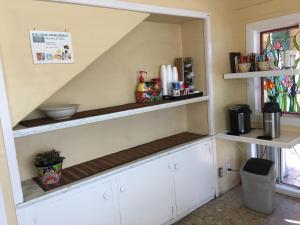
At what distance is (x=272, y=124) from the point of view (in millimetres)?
2504

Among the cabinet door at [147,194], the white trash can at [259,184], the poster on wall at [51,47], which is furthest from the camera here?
the white trash can at [259,184]

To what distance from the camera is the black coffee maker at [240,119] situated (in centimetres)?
276

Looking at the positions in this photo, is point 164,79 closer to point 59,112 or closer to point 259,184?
point 59,112

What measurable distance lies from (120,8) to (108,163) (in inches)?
48.1

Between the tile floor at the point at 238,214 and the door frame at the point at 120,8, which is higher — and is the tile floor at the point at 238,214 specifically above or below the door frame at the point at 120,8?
below

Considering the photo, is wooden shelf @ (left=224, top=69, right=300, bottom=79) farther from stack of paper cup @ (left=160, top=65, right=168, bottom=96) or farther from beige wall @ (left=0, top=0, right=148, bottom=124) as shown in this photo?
beige wall @ (left=0, top=0, right=148, bottom=124)

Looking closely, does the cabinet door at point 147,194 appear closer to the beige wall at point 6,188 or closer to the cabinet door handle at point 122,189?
the cabinet door handle at point 122,189

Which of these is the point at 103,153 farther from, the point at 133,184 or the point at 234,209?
the point at 234,209

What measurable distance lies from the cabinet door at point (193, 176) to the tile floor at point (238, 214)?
101 mm

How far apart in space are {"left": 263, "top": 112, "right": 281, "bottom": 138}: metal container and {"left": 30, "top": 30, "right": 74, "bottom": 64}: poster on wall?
73.8 inches

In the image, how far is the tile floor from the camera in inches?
95.5

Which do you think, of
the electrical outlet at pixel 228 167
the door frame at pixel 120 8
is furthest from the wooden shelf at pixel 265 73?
the electrical outlet at pixel 228 167

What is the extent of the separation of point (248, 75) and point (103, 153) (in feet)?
5.35

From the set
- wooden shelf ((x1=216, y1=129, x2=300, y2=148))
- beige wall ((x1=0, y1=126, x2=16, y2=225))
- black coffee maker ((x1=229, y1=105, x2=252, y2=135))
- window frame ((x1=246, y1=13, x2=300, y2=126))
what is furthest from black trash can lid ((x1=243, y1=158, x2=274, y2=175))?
beige wall ((x1=0, y1=126, x2=16, y2=225))
